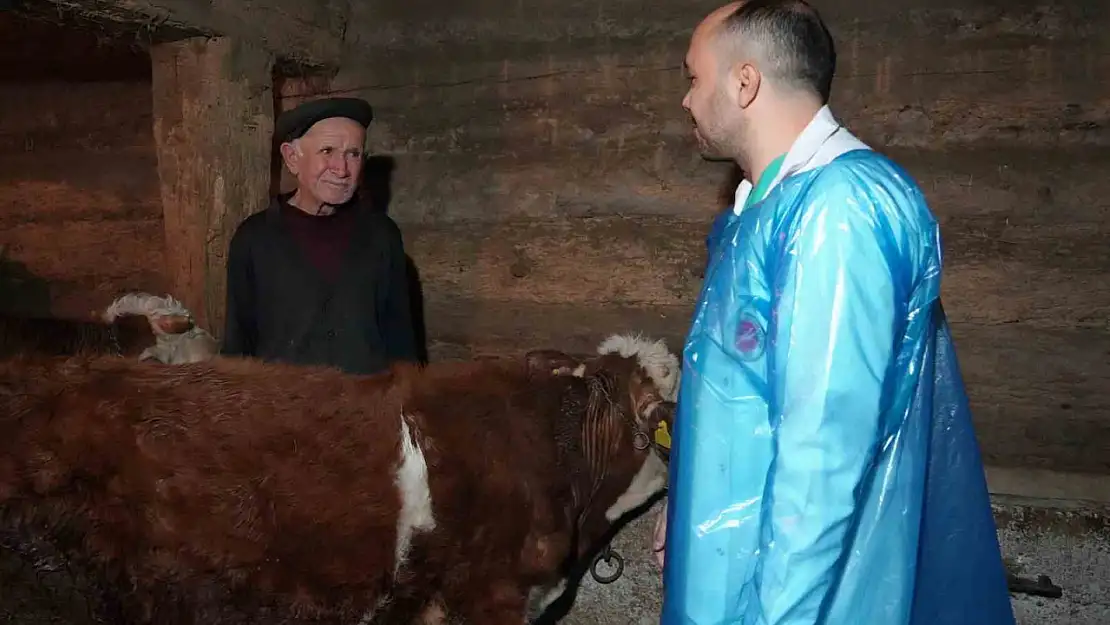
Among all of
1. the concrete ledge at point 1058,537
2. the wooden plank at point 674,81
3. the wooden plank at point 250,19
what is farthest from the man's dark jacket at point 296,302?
the concrete ledge at point 1058,537

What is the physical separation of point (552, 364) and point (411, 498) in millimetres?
637

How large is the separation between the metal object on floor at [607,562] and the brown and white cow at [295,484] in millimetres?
607

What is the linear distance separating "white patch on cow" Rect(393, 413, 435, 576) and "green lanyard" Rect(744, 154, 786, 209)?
1.14 m


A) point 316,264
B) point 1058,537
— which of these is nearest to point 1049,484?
point 1058,537

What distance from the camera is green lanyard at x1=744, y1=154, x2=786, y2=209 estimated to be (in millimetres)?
1201

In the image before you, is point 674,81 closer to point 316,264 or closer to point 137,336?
point 316,264

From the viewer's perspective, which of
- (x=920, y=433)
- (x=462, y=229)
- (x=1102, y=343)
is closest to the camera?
(x=920, y=433)

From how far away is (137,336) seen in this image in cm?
261

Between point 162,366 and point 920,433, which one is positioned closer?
point 920,433

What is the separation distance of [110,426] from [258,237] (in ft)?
2.99

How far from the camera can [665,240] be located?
3008 mm

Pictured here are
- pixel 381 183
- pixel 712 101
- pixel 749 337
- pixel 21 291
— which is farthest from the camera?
pixel 21 291

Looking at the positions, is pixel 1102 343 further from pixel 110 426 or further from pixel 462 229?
pixel 110 426

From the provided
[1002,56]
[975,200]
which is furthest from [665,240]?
[1002,56]
